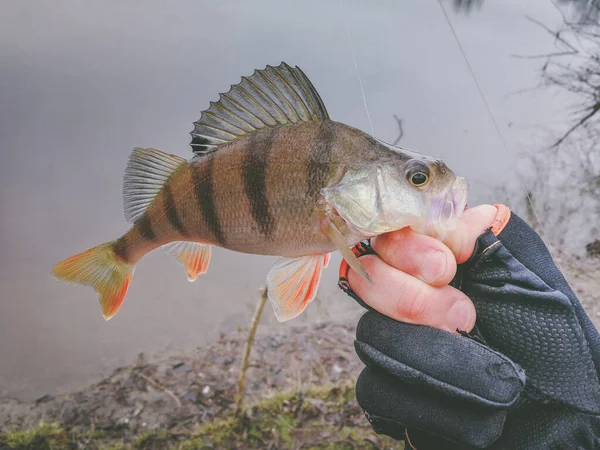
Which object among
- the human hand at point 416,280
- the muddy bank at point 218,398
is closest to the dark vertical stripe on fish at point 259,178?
the human hand at point 416,280

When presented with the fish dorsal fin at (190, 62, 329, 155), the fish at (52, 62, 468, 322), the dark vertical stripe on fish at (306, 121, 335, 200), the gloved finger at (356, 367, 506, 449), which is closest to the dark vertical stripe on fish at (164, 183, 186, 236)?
the fish at (52, 62, 468, 322)

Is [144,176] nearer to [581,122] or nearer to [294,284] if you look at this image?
[294,284]

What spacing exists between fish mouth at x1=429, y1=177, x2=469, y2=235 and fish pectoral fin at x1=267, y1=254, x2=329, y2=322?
0.96ft

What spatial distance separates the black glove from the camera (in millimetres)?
1150

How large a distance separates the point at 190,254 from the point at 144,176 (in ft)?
0.84

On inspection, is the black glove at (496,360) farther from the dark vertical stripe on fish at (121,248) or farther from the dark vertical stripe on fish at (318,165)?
Result: the dark vertical stripe on fish at (121,248)

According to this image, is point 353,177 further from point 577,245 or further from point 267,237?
point 577,245

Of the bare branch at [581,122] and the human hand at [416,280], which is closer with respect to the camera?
the human hand at [416,280]

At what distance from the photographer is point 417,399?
122cm

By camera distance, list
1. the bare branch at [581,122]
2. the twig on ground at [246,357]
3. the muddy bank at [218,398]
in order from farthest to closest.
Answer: the bare branch at [581,122] → the muddy bank at [218,398] → the twig on ground at [246,357]

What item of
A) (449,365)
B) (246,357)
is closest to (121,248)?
(449,365)

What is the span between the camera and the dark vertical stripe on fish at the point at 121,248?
134 centimetres

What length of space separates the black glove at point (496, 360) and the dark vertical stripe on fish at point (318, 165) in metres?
0.25

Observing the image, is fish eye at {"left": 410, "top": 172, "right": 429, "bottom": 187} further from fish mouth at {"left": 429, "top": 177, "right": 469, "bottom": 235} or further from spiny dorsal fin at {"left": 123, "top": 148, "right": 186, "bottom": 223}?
spiny dorsal fin at {"left": 123, "top": 148, "right": 186, "bottom": 223}
